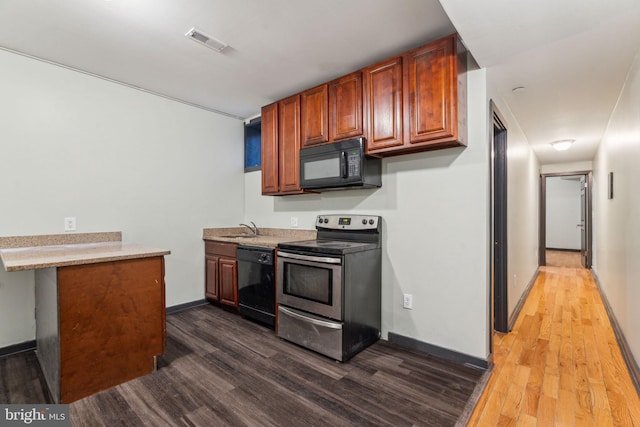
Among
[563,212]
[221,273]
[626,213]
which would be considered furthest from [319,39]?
[563,212]

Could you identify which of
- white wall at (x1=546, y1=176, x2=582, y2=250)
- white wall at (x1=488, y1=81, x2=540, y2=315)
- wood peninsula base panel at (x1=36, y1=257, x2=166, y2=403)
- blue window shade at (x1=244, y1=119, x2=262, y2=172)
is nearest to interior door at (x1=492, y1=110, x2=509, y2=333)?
white wall at (x1=488, y1=81, x2=540, y2=315)

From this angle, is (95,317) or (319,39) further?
(319,39)

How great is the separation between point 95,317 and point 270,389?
3.94 ft

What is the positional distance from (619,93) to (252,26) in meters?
3.27

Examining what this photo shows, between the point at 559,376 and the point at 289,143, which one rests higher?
the point at 289,143

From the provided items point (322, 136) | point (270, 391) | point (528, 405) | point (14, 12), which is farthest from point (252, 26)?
point (528, 405)

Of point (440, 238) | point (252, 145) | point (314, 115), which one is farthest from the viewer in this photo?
point (252, 145)

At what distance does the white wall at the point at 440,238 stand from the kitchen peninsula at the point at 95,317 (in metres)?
1.89

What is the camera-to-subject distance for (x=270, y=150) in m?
3.48

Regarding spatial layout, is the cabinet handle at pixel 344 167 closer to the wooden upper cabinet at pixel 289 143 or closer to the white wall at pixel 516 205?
the wooden upper cabinet at pixel 289 143

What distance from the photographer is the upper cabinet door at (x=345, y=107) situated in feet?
8.77

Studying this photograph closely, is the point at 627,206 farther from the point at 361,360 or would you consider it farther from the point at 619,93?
the point at 361,360

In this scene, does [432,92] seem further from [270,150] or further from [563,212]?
[563,212]

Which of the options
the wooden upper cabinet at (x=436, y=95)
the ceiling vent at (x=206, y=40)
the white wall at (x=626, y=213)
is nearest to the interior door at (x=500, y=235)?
the white wall at (x=626, y=213)
